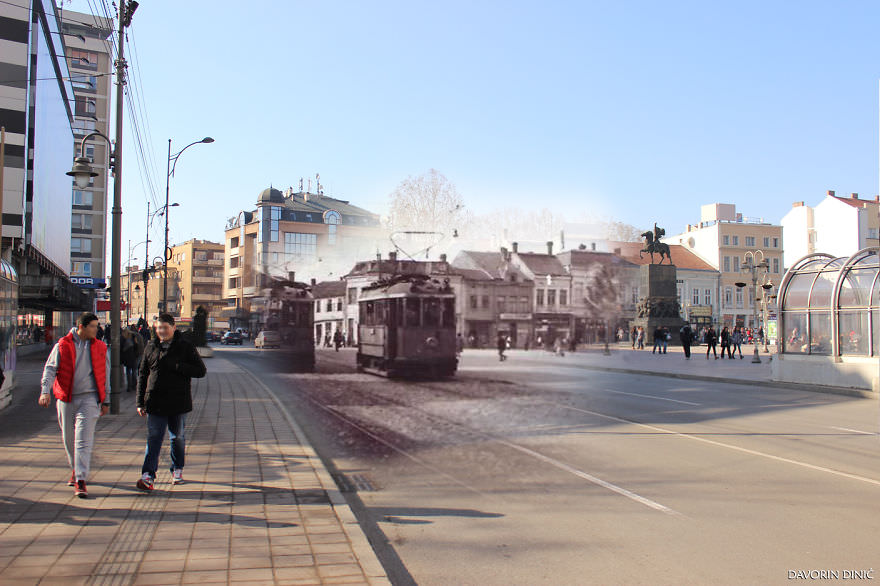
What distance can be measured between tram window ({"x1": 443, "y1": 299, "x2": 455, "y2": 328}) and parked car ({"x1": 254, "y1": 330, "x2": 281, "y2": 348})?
3.38 metres

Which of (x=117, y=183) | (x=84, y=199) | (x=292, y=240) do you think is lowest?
(x=292, y=240)

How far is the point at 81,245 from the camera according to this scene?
218 feet

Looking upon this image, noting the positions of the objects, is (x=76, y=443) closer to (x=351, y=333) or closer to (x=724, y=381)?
(x=351, y=333)

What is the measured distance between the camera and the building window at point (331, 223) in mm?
10781

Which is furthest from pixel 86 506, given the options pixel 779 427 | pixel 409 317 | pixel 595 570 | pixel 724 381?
pixel 724 381

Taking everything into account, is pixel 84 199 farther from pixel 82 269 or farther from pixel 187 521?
pixel 187 521

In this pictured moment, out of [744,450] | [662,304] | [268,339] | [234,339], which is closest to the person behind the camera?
[744,450]

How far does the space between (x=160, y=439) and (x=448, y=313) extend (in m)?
4.76

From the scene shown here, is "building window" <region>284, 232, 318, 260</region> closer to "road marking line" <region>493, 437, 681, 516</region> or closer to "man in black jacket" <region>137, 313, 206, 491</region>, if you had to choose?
"road marking line" <region>493, 437, 681, 516</region>

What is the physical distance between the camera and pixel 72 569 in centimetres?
438

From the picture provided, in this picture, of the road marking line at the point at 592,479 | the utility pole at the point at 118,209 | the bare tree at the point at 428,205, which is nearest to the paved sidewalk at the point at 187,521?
the road marking line at the point at 592,479

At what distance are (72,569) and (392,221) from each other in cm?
684

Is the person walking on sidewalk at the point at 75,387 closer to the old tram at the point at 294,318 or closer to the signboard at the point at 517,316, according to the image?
the old tram at the point at 294,318

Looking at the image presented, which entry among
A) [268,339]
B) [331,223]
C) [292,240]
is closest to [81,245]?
[268,339]
